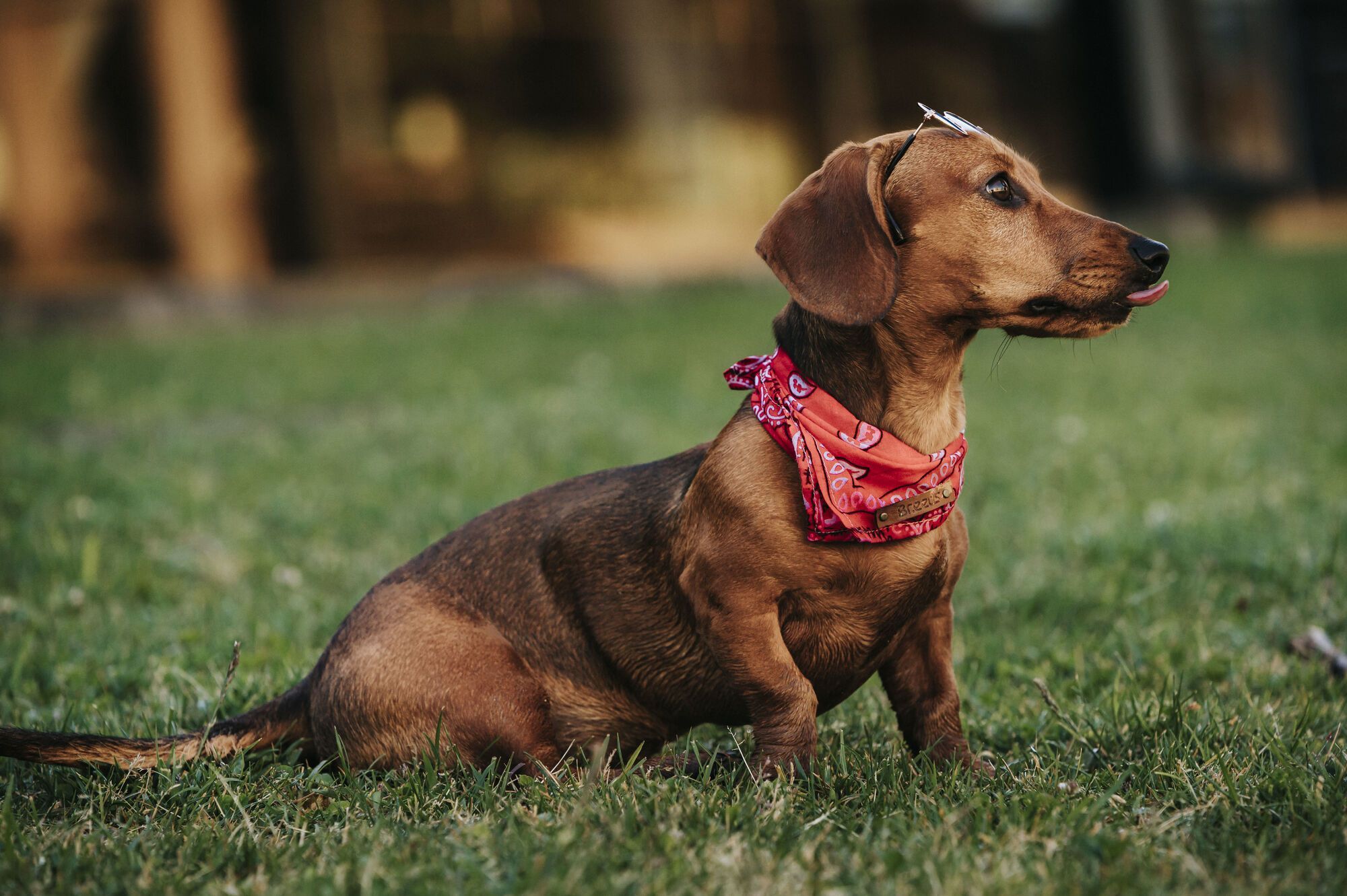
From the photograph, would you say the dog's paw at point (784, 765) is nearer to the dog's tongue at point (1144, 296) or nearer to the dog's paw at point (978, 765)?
the dog's paw at point (978, 765)

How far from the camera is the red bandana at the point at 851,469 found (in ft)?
8.23

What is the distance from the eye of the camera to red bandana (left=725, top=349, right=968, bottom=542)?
2.51m

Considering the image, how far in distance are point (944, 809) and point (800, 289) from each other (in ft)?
3.50

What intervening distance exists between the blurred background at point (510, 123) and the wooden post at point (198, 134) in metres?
0.03

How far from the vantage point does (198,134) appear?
45.0 ft

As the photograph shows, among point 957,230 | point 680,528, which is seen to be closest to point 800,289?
point 957,230

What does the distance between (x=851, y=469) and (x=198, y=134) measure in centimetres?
1294

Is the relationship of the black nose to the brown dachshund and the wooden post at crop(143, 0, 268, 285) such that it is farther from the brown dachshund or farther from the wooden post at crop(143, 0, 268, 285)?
the wooden post at crop(143, 0, 268, 285)

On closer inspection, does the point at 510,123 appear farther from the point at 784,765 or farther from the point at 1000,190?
the point at 784,765

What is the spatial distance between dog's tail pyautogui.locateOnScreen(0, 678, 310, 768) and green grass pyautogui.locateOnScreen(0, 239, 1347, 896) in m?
0.06

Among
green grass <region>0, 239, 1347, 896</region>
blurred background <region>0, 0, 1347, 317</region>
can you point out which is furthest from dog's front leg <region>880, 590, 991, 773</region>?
blurred background <region>0, 0, 1347, 317</region>

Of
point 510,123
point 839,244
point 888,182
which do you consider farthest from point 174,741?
point 510,123

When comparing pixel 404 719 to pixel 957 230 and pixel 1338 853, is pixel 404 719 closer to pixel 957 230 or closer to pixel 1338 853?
pixel 957 230

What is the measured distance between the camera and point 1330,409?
7043mm
